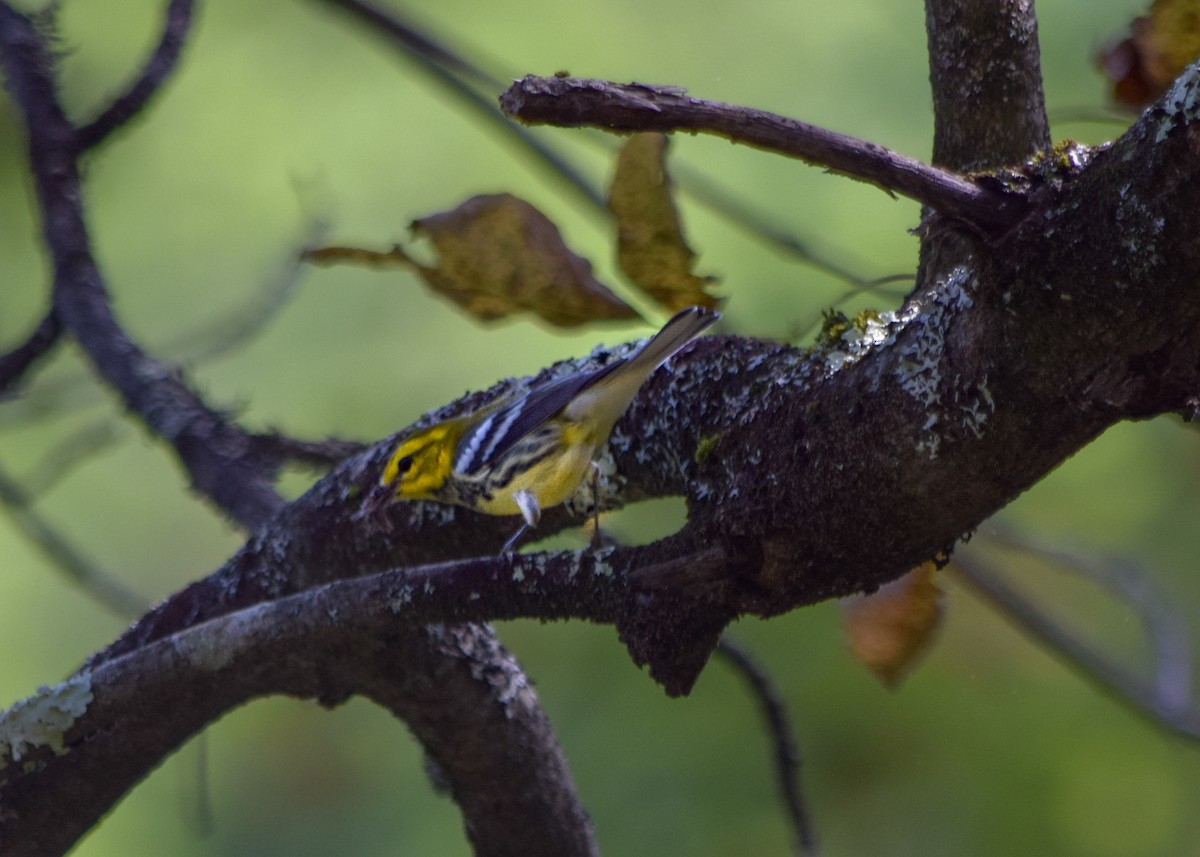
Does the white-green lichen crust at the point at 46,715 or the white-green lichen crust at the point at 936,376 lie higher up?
the white-green lichen crust at the point at 46,715

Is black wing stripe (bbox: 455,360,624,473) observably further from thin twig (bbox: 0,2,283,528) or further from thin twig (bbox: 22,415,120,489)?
thin twig (bbox: 22,415,120,489)

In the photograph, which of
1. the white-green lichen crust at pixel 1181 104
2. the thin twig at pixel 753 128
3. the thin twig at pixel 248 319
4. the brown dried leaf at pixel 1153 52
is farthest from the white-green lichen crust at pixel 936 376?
the thin twig at pixel 248 319

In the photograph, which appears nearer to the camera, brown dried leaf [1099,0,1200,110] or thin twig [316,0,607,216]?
brown dried leaf [1099,0,1200,110]

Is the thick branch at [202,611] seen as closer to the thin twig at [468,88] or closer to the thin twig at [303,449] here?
the thin twig at [303,449]

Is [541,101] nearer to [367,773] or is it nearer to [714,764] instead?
[714,764]

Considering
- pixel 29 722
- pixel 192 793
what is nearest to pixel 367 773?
pixel 192 793

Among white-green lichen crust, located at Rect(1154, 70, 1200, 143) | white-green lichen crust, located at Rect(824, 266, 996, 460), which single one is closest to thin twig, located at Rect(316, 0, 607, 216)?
white-green lichen crust, located at Rect(824, 266, 996, 460)

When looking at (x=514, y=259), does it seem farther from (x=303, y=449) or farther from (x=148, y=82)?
(x=148, y=82)
